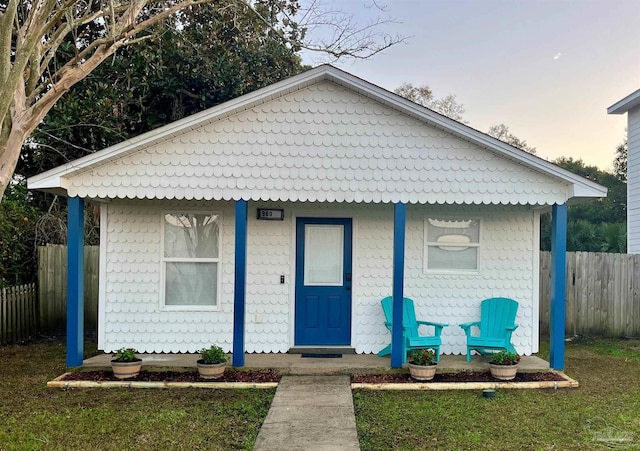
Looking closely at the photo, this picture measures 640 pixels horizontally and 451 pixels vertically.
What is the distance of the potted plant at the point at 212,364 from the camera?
5.78 meters

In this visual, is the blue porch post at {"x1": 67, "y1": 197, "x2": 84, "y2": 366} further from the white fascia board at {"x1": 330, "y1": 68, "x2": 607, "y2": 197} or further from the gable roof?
the white fascia board at {"x1": 330, "y1": 68, "x2": 607, "y2": 197}

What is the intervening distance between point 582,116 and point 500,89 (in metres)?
3.86

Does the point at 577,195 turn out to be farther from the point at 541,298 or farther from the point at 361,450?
the point at 361,450

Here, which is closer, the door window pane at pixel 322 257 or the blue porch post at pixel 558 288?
the blue porch post at pixel 558 288

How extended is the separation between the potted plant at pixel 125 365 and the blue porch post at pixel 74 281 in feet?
2.40

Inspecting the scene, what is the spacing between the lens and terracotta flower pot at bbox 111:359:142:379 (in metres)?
5.82

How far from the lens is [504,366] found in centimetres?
582

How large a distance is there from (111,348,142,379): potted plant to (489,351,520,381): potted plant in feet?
15.0

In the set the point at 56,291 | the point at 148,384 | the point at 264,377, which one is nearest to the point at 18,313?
the point at 56,291

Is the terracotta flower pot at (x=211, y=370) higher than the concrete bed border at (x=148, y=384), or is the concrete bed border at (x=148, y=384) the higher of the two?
the terracotta flower pot at (x=211, y=370)

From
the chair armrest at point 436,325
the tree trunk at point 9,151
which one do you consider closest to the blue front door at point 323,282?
the chair armrest at point 436,325

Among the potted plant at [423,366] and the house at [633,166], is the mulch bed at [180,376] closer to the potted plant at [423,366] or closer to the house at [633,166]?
the potted plant at [423,366]

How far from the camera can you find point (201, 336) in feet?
23.3

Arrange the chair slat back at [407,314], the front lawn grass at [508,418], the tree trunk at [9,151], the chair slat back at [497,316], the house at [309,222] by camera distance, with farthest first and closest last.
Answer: the chair slat back at [497,316]
the chair slat back at [407,314]
the house at [309,222]
the tree trunk at [9,151]
the front lawn grass at [508,418]
